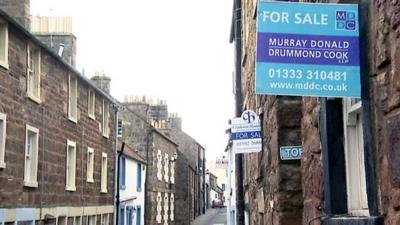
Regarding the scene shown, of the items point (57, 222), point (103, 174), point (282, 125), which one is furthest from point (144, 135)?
point (282, 125)

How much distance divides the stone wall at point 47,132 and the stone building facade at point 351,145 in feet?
32.7

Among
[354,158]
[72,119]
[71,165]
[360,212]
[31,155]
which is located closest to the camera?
[360,212]

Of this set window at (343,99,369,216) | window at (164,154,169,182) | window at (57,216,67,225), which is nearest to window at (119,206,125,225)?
window at (57,216,67,225)

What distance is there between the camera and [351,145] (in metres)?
5.00

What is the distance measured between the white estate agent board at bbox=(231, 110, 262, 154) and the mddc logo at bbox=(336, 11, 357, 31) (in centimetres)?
496

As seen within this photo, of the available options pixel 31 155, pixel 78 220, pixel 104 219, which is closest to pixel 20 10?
pixel 31 155

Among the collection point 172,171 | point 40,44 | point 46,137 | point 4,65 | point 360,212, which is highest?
point 40,44

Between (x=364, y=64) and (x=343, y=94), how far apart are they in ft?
0.81

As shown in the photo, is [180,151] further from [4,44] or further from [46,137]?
[4,44]

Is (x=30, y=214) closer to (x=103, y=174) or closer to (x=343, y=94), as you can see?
(x=103, y=174)

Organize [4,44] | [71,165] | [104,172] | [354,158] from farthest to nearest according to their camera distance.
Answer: [104,172]
[71,165]
[4,44]
[354,158]

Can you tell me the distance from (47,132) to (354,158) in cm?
1549

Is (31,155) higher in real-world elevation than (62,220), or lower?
higher

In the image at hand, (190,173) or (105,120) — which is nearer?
(105,120)
